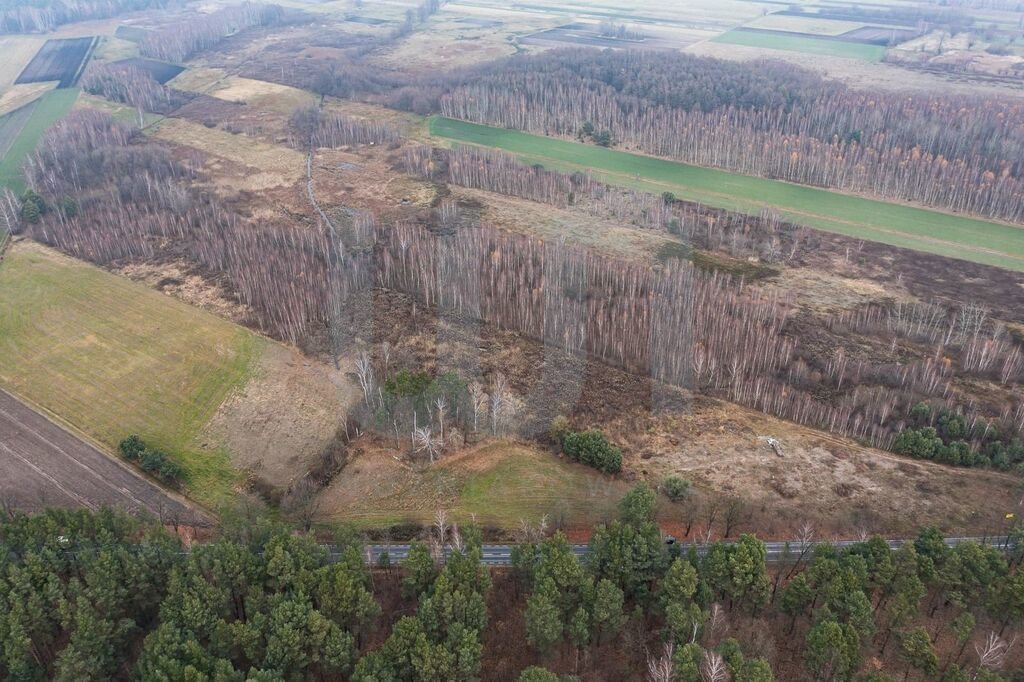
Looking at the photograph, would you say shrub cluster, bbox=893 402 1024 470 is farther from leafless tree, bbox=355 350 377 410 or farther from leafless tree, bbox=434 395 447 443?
leafless tree, bbox=355 350 377 410

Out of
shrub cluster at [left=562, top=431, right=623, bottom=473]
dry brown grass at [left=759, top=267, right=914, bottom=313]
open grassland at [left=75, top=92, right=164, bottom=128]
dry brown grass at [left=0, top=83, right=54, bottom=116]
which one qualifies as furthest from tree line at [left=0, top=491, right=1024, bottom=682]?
dry brown grass at [left=0, top=83, right=54, bottom=116]

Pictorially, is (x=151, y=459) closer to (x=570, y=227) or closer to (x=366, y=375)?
(x=366, y=375)

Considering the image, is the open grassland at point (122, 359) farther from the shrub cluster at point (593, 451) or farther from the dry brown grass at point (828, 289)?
the dry brown grass at point (828, 289)

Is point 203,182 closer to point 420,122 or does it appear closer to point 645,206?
point 420,122

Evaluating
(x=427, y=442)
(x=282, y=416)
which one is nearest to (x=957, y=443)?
(x=427, y=442)

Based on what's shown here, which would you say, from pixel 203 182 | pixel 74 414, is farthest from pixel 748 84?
pixel 74 414

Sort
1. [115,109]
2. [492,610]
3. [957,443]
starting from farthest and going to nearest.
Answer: [115,109] → [957,443] → [492,610]
